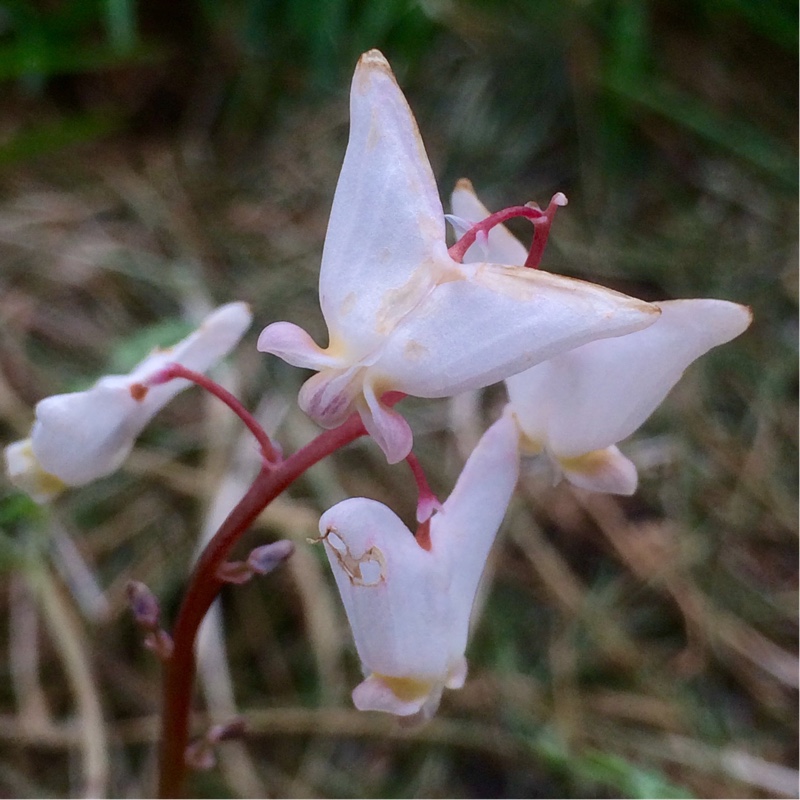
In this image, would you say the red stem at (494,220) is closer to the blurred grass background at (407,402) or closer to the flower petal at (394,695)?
the flower petal at (394,695)

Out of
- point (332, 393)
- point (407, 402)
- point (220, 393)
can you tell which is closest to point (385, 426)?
point (332, 393)

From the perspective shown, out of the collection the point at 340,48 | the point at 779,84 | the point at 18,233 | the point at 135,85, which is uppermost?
the point at 779,84

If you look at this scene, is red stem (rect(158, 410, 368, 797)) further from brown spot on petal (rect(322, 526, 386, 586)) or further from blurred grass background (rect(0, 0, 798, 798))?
blurred grass background (rect(0, 0, 798, 798))

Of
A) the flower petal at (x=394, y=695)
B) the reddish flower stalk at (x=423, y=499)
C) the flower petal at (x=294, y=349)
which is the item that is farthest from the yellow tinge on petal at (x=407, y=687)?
the flower petal at (x=294, y=349)

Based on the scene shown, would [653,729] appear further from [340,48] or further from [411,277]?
[340,48]

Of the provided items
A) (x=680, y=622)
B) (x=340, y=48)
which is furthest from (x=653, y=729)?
(x=340, y=48)
